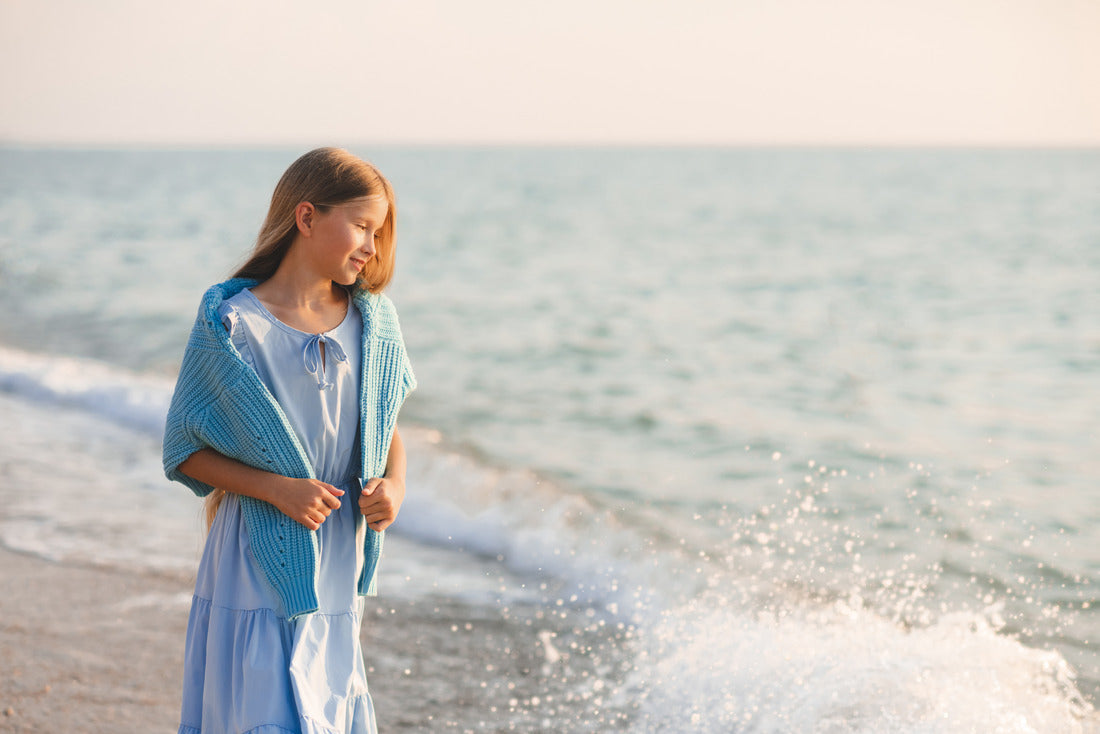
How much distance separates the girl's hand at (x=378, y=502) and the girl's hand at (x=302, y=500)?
0.13 m

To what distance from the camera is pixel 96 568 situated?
5074mm

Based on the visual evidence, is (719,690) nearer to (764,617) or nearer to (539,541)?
(764,617)

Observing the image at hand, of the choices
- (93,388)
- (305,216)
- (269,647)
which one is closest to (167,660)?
(269,647)

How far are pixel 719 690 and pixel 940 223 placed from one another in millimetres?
23956

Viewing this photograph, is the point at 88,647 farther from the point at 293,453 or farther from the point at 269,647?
the point at 293,453

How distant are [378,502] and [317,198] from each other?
2.25ft

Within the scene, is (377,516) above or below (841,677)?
above

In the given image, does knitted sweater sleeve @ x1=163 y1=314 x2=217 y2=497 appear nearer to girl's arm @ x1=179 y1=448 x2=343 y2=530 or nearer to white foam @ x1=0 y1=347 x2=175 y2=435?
girl's arm @ x1=179 y1=448 x2=343 y2=530

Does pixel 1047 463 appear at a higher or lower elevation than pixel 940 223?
lower

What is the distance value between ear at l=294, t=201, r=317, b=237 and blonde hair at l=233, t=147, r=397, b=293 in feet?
0.03

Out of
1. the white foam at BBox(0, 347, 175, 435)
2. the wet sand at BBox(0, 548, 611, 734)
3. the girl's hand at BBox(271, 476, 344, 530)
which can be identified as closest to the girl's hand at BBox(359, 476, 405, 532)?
the girl's hand at BBox(271, 476, 344, 530)

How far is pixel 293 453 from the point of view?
88.2 inches

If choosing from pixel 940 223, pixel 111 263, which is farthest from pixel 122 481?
pixel 940 223

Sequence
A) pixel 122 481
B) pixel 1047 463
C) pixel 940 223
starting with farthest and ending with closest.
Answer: pixel 940 223 < pixel 1047 463 < pixel 122 481
